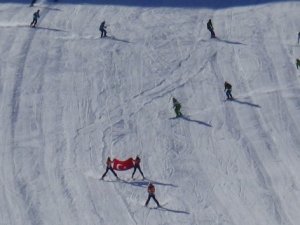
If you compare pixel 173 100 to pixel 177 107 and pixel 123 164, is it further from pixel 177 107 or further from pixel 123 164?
pixel 123 164

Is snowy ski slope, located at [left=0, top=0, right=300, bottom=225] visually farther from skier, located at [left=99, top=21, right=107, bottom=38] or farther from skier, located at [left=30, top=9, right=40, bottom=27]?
skier, located at [left=99, top=21, right=107, bottom=38]

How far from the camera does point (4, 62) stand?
49500 mm

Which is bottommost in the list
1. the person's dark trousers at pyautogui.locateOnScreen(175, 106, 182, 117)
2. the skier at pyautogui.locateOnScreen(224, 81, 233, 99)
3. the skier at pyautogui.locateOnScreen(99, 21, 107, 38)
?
the person's dark trousers at pyautogui.locateOnScreen(175, 106, 182, 117)

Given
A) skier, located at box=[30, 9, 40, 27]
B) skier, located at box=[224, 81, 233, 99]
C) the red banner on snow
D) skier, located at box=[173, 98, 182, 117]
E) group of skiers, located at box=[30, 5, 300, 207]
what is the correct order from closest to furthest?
Result: 1. group of skiers, located at box=[30, 5, 300, 207]
2. the red banner on snow
3. skier, located at box=[173, 98, 182, 117]
4. skier, located at box=[224, 81, 233, 99]
5. skier, located at box=[30, 9, 40, 27]

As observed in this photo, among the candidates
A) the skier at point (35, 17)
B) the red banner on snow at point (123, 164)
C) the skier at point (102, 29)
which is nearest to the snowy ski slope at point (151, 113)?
the skier at point (35, 17)

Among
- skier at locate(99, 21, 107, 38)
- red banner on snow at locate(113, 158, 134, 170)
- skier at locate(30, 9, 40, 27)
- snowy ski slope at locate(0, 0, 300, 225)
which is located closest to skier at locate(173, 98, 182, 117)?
snowy ski slope at locate(0, 0, 300, 225)

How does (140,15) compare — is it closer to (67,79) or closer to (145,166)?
(67,79)

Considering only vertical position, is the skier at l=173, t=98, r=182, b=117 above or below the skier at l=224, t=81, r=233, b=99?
below

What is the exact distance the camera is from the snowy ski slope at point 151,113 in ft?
116

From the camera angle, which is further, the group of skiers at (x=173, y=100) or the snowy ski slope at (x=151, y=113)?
the snowy ski slope at (x=151, y=113)

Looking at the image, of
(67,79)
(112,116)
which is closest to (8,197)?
(112,116)

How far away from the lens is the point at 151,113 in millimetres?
42938

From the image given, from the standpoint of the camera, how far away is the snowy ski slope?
35250 millimetres

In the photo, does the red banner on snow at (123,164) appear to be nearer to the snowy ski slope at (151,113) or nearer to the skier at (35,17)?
the snowy ski slope at (151,113)
